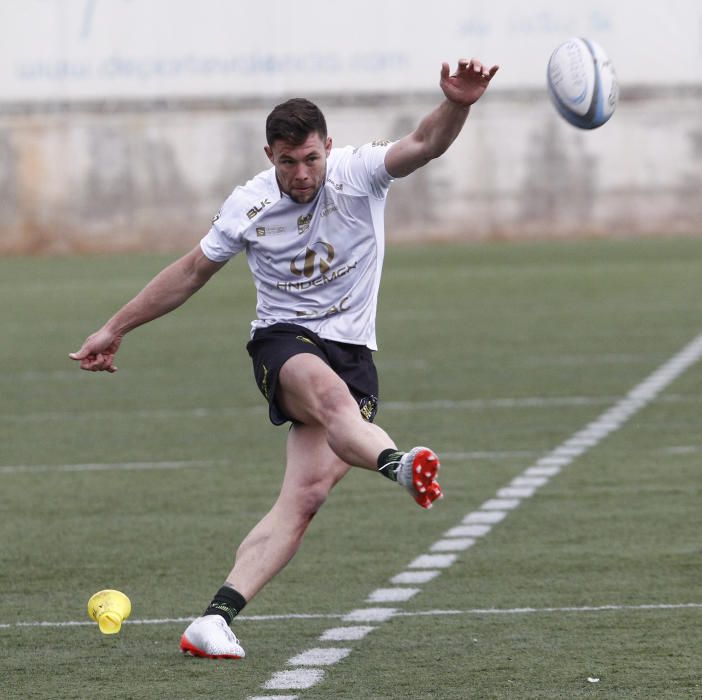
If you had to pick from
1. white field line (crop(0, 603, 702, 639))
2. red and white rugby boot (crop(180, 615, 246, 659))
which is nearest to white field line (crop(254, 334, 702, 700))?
white field line (crop(0, 603, 702, 639))

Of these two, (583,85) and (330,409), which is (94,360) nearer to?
(330,409)

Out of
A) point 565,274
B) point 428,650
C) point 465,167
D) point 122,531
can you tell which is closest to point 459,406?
point 122,531

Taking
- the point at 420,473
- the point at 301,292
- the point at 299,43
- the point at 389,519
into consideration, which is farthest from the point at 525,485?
the point at 299,43

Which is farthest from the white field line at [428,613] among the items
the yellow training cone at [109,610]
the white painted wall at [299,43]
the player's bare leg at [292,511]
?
the white painted wall at [299,43]

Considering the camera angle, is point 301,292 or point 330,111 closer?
point 301,292

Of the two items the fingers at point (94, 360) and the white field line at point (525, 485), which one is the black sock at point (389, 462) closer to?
the white field line at point (525, 485)

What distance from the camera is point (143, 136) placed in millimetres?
36312

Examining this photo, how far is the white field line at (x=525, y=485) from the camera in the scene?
19.2ft

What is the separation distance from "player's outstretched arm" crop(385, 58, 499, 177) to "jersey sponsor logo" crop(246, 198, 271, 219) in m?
0.48

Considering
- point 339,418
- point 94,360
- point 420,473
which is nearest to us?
point 420,473

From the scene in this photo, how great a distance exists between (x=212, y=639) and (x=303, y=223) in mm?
1370

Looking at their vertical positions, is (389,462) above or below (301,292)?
below

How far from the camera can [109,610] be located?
615cm

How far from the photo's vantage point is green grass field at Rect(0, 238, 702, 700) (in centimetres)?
577
